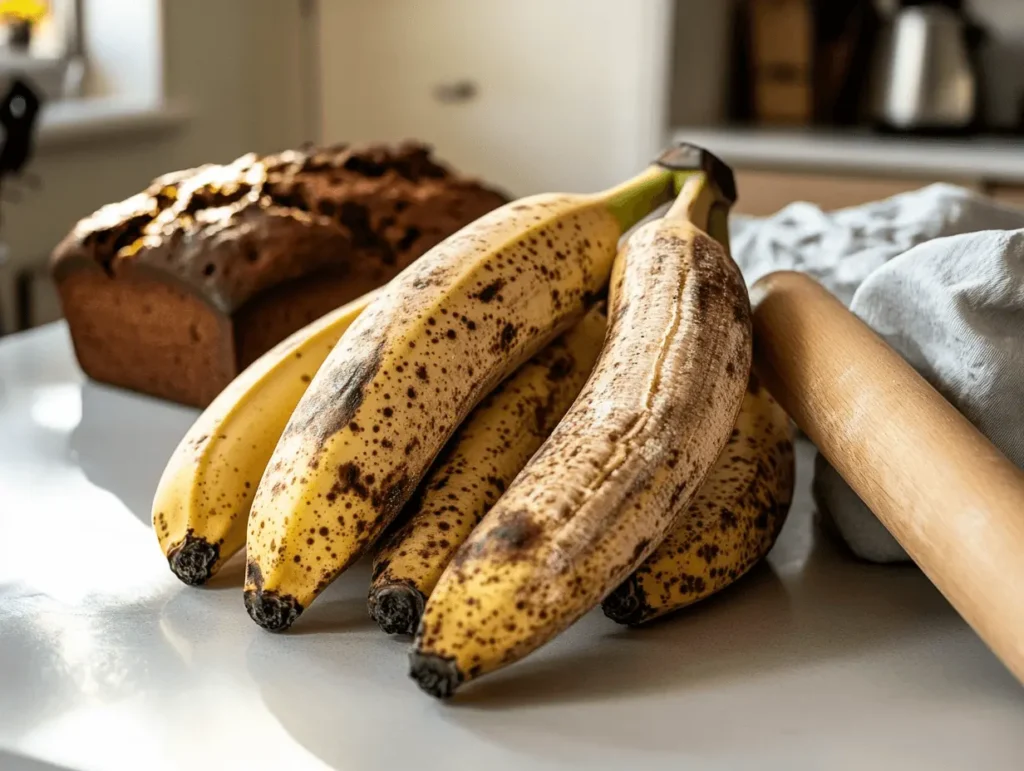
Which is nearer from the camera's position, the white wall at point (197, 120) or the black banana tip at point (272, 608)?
the black banana tip at point (272, 608)

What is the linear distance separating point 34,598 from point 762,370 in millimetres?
488

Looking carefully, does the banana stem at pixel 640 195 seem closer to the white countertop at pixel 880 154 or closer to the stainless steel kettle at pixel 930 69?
the white countertop at pixel 880 154

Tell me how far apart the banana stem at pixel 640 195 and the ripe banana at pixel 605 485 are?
0.13 metres

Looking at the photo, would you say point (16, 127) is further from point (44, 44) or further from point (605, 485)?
point (605, 485)

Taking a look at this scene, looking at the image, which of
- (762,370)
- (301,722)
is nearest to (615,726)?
(301,722)

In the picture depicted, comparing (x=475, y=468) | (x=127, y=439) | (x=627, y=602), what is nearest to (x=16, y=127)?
(x=127, y=439)

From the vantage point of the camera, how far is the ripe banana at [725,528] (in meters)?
0.63

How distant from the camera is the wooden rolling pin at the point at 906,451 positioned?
0.52m

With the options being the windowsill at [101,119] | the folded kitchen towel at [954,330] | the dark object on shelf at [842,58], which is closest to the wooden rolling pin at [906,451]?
the folded kitchen towel at [954,330]

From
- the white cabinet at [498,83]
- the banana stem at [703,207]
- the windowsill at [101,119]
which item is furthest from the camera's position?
the white cabinet at [498,83]

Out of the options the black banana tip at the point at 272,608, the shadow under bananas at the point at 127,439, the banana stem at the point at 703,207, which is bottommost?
the shadow under bananas at the point at 127,439

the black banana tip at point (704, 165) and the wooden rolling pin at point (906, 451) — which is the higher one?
the black banana tip at point (704, 165)

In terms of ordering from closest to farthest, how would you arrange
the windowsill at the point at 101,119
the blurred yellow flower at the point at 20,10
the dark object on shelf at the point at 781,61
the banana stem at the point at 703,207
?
the banana stem at the point at 703,207 < the windowsill at the point at 101,119 < the blurred yellow flower at the point at 20,10 < the dark object on shelf at the point at 781,61

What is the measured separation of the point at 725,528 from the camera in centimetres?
67
